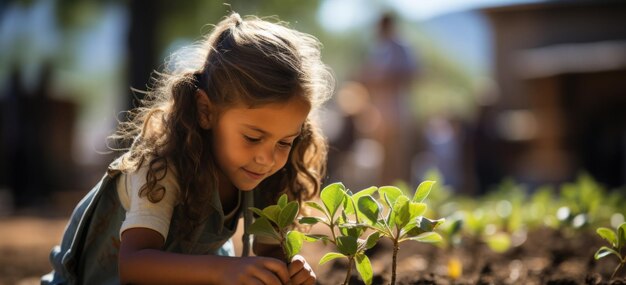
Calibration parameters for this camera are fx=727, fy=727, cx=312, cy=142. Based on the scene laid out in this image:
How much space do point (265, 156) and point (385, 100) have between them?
19.0 ft

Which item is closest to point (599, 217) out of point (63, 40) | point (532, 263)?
point (532, 263)

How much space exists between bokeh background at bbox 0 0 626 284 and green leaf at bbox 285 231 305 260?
2.37 metres

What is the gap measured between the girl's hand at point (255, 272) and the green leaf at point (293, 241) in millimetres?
36

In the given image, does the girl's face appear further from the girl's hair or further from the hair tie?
the hair tie

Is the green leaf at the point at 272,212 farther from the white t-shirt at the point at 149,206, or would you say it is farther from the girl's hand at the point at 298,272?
the white t-shirt at the point at 149,206

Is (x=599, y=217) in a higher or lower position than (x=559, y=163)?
higher

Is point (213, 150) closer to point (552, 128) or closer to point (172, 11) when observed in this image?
point (552, 128)

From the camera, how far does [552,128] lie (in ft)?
31.1

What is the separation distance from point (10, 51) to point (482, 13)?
30.6 feet

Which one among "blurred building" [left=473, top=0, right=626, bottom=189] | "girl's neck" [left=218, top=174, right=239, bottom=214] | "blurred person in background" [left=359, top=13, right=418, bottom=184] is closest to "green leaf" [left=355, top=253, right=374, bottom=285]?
"girl's neck" [left=218, top=174, right=239, bottom=214]

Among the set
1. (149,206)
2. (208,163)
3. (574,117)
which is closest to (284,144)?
(208,163)

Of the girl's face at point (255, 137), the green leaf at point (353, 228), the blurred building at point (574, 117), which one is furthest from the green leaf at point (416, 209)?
the blurred building at point (574, 117)

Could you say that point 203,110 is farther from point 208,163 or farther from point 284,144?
point 284,144

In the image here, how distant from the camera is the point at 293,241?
1692 millimetres
